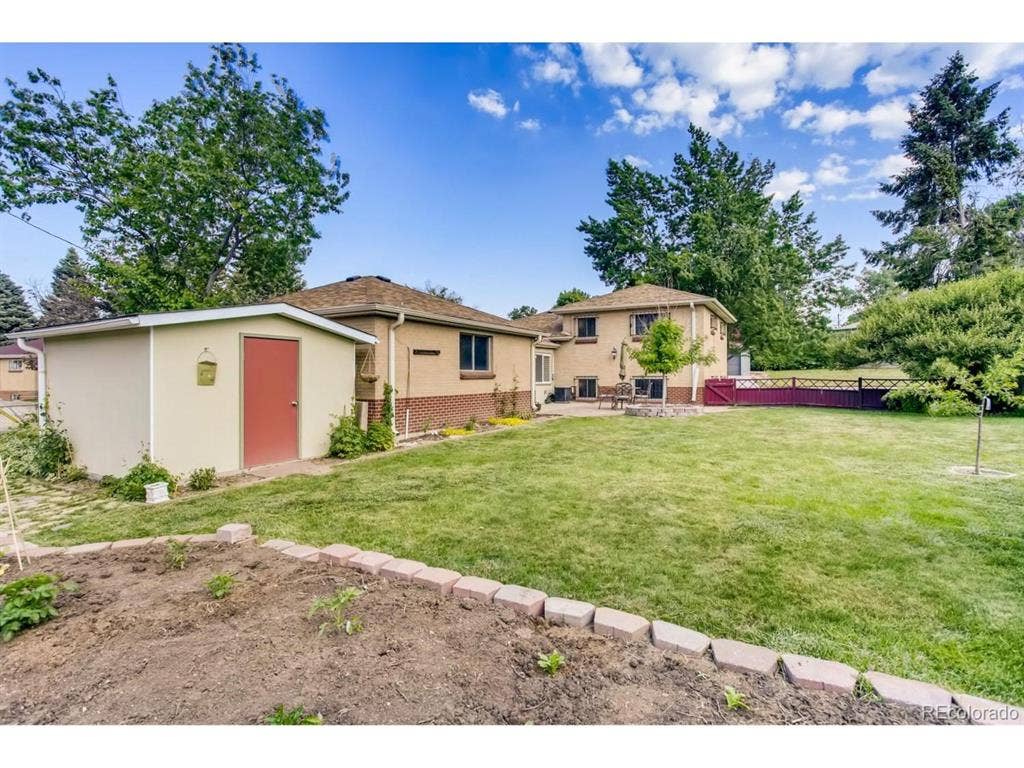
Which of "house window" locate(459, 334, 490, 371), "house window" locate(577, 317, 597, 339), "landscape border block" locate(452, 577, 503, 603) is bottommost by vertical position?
"landscape border block" locate(452, 577, 503, 603)

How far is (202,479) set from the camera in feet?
19.8

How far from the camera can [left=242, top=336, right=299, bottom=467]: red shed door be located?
6.93 m

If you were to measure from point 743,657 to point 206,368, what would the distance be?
680cm

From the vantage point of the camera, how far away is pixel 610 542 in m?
3.92

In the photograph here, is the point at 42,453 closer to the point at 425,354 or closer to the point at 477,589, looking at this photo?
the point at 425,354

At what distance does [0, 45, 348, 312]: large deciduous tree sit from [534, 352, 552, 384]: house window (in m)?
12.7

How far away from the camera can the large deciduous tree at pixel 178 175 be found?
16969mm

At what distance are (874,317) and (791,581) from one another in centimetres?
1796

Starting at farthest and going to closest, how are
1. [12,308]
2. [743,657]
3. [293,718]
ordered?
[12,308], [743,657], [293,718]

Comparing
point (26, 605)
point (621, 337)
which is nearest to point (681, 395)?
point (621, 337)

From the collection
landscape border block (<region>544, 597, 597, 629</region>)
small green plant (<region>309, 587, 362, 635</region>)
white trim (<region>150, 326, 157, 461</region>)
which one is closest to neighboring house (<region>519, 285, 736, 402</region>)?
white trim (<region>150, 326, 157, 461</region>)

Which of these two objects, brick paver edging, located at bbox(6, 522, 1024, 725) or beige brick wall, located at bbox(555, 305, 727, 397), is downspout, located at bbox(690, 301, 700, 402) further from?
brick paver edging, located at bbox(6, 522, 1024, 725)
